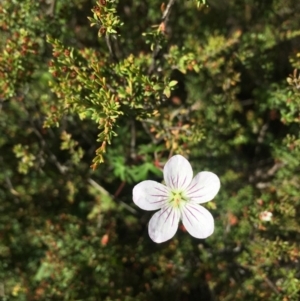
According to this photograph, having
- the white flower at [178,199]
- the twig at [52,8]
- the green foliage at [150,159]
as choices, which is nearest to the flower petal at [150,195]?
the white flower at [178,199]

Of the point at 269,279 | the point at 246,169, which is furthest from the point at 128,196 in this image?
the point at 269,279

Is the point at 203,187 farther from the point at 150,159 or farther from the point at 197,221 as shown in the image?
the point at 150,159

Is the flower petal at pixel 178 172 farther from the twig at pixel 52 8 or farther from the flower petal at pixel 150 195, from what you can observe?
the twig at pixel 52 8

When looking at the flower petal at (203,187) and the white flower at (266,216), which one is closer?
the flower petal at (203,187)

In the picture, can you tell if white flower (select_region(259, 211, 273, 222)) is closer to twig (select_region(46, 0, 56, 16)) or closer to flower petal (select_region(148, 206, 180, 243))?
flower petal (select_region(148, 206, 180, 243))

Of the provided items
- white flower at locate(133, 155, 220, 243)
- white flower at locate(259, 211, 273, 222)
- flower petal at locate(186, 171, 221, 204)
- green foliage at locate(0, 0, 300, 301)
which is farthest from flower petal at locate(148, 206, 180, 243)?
white flower at locate(259, 211, 273, 222)
